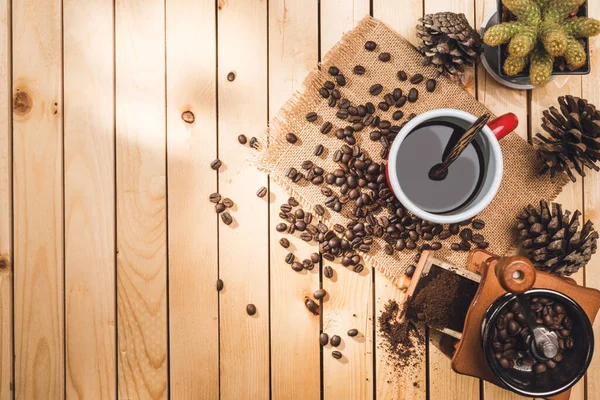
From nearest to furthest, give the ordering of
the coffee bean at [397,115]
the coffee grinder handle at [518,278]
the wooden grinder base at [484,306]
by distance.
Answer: the coffee grinder handle at [518,278] < the wooden grinder base at [484,306] < the coffee bean at [397,115]

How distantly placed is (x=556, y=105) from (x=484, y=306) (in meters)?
0.46

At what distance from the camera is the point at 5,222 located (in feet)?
3.34

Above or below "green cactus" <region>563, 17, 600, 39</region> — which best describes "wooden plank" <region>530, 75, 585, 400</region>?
below

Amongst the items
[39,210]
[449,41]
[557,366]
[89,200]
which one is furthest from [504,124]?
[39,210]

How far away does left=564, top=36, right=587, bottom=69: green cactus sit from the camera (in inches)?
32.2

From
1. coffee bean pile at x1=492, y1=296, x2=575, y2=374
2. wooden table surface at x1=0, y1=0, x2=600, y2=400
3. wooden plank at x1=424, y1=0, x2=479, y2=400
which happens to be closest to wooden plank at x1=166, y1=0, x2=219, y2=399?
wooden table surface at x1=0, y1=0, x2=600, y2=400

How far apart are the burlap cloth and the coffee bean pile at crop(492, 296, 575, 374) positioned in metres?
0.18

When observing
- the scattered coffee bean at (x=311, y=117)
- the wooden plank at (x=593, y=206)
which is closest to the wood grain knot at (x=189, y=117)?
the scattered coffee bean at (x=311, y=117)

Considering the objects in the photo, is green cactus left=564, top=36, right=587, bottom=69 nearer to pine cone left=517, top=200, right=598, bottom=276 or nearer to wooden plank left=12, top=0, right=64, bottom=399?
pine cone left=517, top=200, right=598, bottom=276

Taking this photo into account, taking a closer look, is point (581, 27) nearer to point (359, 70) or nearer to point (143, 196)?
point (359, 70)

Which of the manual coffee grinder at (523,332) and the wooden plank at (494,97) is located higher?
the wooden plank at (494,97)

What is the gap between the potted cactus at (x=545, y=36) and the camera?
816 mm

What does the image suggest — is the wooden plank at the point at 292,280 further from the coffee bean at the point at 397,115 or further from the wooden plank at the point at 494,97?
the wooden plank at the point at 494,97

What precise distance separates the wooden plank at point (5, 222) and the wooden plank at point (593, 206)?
3.89ft
